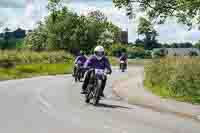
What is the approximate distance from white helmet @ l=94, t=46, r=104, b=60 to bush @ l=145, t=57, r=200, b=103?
4.02m

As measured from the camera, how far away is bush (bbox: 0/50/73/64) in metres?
64.2

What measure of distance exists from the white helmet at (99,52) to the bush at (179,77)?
4023 millimetres

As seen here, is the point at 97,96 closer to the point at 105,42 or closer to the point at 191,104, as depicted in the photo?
the point at 191,104

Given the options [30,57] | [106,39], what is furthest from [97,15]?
[30,57]

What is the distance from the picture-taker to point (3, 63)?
59062 mm

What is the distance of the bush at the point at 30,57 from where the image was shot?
64169 millimetres

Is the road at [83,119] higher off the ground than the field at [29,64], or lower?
higher

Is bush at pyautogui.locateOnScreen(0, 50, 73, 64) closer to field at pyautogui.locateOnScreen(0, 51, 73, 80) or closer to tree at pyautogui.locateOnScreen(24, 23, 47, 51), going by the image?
field at pyautogui.locateOnScreen(0, 51, 73, 80)

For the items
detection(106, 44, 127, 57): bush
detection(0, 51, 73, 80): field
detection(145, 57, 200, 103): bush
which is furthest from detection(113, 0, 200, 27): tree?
detection(106, 44, 127, 57): bush

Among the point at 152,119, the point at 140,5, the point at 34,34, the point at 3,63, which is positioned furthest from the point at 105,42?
the point at 152,119

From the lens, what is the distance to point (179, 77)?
23922mm

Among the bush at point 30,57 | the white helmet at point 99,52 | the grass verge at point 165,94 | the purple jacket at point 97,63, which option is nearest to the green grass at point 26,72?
the bush at point 30,57

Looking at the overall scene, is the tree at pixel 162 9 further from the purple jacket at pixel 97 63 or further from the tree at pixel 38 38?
Result: the tree at pixel 38 38

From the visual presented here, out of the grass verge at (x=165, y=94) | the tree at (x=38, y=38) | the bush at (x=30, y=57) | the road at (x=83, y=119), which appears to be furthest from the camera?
the tree at (x=38, y=38)
